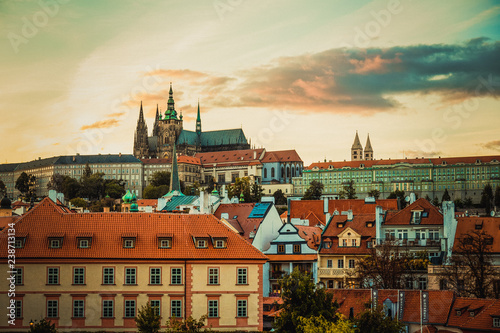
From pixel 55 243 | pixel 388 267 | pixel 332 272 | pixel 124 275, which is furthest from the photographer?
pixel 332 272

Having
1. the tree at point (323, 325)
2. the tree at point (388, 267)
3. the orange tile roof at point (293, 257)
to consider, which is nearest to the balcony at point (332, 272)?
the orange tile roof at point (293, 257)

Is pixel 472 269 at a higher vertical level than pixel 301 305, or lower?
higher

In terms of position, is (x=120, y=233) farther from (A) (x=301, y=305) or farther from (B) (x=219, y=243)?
(A) (x=301, y=305)

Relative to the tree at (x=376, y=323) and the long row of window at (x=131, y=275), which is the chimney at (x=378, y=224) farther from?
the tree at (x=376, y=323)

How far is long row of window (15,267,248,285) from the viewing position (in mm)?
48594

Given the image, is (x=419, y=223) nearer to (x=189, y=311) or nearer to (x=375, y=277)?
(x=375, y=277)

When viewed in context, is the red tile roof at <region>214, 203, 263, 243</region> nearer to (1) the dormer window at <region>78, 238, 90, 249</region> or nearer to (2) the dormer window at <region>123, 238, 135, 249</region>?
(2) the dormer window at <region>123, 238, 135, 249</region>

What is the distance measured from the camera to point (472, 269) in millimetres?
55812

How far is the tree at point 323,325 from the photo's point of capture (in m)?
40.2

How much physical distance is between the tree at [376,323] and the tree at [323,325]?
797 mm

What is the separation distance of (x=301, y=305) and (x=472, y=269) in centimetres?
1737

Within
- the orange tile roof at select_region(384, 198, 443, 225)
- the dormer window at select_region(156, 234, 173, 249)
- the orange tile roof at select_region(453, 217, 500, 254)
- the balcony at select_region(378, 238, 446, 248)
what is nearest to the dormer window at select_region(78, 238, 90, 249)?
the dormer window at select_region(156, 234, 173, 249)

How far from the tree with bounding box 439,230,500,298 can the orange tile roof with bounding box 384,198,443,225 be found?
6613 millimetres

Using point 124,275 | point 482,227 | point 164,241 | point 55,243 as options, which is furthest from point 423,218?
point 55,243
